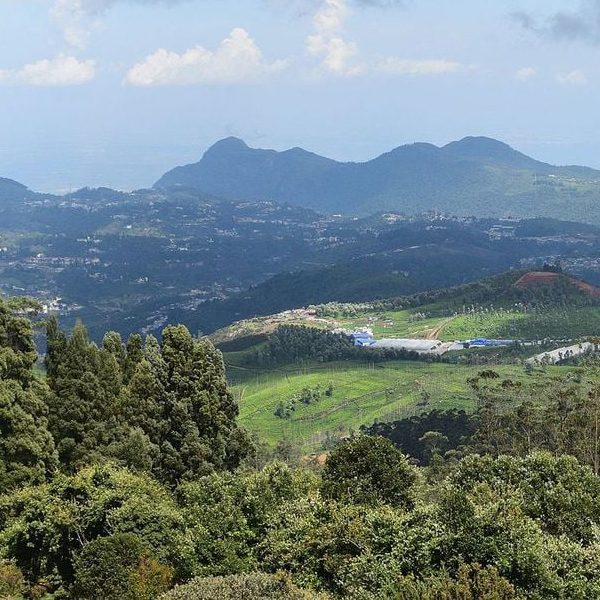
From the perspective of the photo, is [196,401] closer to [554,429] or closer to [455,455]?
[554,429]

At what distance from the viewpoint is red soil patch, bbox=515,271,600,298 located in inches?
4958

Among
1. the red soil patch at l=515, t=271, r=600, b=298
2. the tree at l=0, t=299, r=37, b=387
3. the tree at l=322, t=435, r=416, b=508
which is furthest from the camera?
the red soil patch at l=515, t=271, r=600, b=298

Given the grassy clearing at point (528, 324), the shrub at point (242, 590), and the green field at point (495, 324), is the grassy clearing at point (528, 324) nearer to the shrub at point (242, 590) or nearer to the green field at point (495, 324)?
the green field at point (495, 324)

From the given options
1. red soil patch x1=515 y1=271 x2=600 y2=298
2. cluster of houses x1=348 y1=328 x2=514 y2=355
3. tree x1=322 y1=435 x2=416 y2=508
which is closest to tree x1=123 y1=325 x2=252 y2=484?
tree x1=322 y1=435 x2=416 y2=508

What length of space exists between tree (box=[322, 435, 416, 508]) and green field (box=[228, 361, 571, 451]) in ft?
148

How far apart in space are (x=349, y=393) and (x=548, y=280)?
60.0m

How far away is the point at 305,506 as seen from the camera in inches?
765

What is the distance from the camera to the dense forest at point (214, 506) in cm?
1577

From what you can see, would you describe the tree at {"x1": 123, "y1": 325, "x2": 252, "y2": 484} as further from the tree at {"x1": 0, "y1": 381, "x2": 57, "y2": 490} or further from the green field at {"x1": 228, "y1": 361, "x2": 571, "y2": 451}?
the green field at {"x1": 228, "y1": 361, "x2": 571, "y2": 451}

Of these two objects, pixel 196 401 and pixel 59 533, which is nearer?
pixel 59 533

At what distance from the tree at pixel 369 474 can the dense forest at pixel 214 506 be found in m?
0.04

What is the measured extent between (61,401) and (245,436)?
7.02 m

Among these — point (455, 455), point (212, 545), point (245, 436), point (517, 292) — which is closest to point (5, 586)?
point (212, 545)

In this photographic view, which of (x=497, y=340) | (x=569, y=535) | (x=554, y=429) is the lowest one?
(x=497, y=340)
